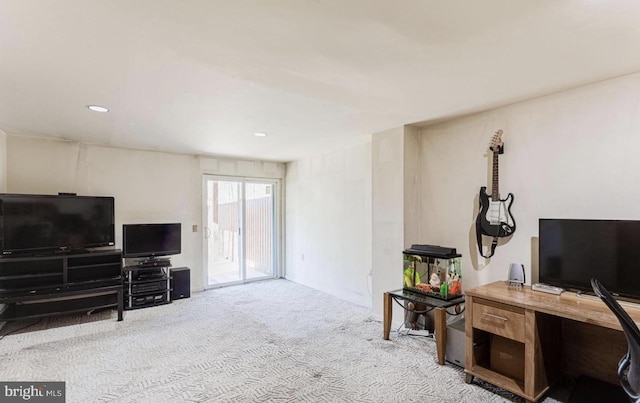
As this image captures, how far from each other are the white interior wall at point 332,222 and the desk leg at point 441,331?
1.75 metres

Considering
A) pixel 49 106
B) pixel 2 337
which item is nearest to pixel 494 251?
pixel 49 106

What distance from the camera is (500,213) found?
9.23ft

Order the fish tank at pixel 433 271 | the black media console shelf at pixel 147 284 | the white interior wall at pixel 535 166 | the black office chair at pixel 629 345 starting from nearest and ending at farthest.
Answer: the black office chair at pixel 629 345
the white interior wall at pixel 535 166
the fish tank at pixel 433 271
the black media console shelf at pixel 147 284

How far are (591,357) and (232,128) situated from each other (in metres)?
3.88

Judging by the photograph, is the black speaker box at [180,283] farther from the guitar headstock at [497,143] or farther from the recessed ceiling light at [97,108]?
the guitar headstock at [497,143]

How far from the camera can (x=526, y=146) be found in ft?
9.00

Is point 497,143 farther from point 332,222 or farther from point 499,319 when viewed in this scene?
point 332,222

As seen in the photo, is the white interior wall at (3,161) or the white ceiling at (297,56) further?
the white interior wall at (3,161)

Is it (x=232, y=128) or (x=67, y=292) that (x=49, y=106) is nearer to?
(x=232, y=128)

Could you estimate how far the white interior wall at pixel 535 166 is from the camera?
226 centimetres

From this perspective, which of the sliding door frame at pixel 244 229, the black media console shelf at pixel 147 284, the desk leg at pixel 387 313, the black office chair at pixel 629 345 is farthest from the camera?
the sliding door frame at pixel 244 229

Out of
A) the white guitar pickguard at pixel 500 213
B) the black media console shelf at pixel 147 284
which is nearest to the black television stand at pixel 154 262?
the black media console shelf at pixel 147 284

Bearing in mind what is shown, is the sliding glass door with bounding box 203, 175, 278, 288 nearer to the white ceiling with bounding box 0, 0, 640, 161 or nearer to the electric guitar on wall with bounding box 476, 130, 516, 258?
the white ceiling with bounding box 0, 0, 640, 161

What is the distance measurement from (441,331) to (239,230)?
160 inches
